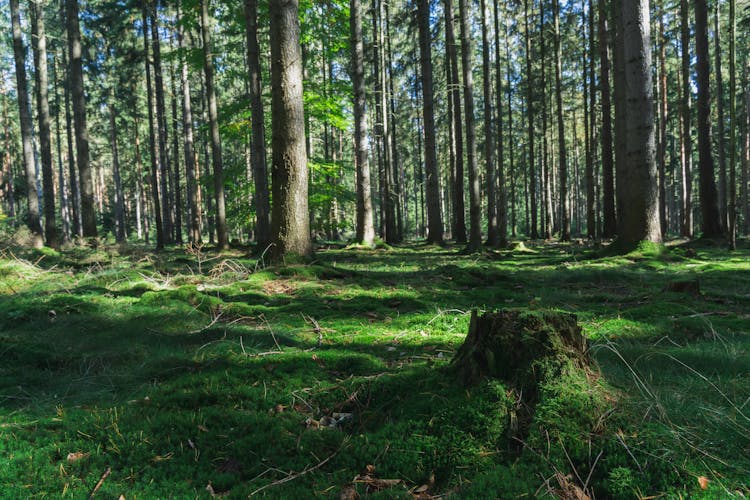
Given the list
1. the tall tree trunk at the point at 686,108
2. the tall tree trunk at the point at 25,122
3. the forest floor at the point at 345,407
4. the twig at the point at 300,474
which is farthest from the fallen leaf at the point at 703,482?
the tall tree trunk at the point at 686,108

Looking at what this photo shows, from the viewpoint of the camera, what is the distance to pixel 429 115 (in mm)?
16266

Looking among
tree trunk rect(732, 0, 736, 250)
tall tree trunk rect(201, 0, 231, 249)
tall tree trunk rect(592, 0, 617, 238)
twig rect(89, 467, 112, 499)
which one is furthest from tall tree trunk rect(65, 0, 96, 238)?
tall tree trunk rect(592, 0, 617, 238)

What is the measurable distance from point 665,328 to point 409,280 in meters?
4.25

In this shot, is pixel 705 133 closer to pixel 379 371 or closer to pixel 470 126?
pixel 470 126

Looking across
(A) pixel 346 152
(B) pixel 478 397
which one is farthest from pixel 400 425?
(A) pixel 346 152

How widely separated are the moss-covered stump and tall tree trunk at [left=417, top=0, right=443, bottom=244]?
46.2ft

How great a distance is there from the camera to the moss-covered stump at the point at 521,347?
8.21ft

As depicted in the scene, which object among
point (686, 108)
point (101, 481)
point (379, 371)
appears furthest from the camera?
point (686, 108)

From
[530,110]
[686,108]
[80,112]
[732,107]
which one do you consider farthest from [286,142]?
[686,108]

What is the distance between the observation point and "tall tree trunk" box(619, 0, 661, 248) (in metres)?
9.38

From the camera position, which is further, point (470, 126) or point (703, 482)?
point (470, 126)

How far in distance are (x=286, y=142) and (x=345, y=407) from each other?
5834mm

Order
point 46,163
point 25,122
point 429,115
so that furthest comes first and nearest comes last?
point 429,115
point 46,163
point 25,122

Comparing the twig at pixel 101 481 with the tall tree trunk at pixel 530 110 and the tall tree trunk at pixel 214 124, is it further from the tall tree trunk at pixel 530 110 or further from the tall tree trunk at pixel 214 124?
the tall tree trunk at pixel 530 110
